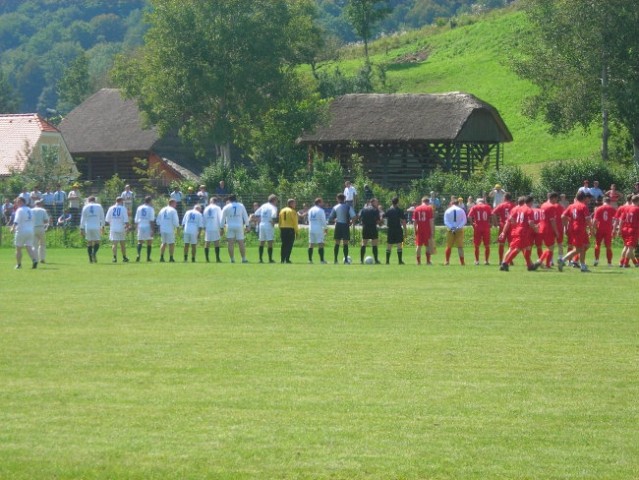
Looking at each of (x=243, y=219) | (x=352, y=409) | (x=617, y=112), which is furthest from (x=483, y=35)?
(x=352, y=409)

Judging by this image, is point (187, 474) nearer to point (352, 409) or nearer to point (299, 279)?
point (352, 409)

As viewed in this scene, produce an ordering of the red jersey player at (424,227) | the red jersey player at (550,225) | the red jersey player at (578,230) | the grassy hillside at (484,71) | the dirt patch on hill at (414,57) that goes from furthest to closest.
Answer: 1. the dirt patch on hill at (414,57)
2. the grassy hillside at (484,71)
3. the red jersey player at (424,227)
4. the red jersey player at (550,225)
5. the red jersey player at (578,230)

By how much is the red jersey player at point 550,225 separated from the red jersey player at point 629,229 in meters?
2.08

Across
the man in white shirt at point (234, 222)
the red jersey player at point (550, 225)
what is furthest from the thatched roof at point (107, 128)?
the red jersey player at point (550, 225)

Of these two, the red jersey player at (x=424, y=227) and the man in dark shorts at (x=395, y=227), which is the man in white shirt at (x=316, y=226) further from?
the red jersey player at (x=424, y=227)

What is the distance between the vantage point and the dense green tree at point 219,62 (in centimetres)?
6406

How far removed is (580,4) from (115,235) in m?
27.6

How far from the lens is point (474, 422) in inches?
→ 463

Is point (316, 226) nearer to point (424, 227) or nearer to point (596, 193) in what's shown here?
point (424, 227)

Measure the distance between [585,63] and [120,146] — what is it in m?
33.0

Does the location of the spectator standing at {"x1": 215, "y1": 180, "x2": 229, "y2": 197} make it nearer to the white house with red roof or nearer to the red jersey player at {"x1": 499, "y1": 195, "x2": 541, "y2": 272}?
the white house with red roof

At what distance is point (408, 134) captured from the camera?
211ft

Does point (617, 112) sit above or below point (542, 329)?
above

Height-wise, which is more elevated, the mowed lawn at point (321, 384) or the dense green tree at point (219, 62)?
the dense green tree at point (219, 62)
